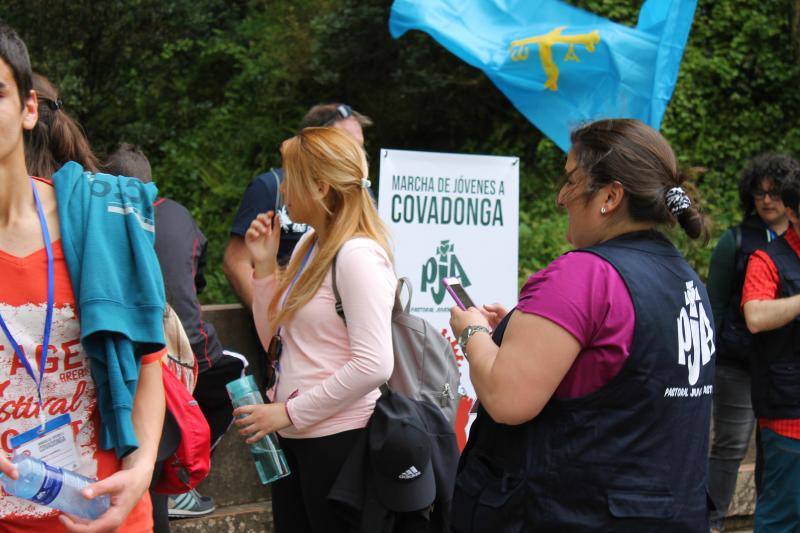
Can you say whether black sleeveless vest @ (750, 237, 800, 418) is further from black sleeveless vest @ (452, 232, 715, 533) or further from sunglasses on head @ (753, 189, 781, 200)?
black sleeveless vest @ (452, 232, 715, 533)

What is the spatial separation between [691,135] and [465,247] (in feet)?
20.3

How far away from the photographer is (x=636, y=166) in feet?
7.74

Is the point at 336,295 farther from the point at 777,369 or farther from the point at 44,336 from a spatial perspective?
the point at 777,369

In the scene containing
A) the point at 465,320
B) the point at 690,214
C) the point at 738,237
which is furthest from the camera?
the point at 738,237

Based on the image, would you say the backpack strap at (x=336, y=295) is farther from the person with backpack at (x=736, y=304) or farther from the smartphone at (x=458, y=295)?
the person with backpack at (x=736, y=304)

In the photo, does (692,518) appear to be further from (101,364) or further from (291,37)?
(291,37)

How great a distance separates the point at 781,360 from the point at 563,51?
2207 millimetres

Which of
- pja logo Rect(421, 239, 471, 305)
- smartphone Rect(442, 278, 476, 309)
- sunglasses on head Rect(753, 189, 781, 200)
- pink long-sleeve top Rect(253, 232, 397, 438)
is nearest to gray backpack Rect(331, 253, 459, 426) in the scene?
pink long-sleeve top Rect(253, 232, 397, 438)

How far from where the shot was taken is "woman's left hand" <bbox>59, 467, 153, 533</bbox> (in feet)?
5.59

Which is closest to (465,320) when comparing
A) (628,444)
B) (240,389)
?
(628,444)

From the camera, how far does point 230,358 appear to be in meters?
4.25

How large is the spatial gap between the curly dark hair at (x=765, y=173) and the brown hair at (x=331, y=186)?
7.50 feet

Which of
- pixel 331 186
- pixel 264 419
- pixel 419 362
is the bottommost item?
pixel 264 419

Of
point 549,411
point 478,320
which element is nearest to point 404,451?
point 478,320
